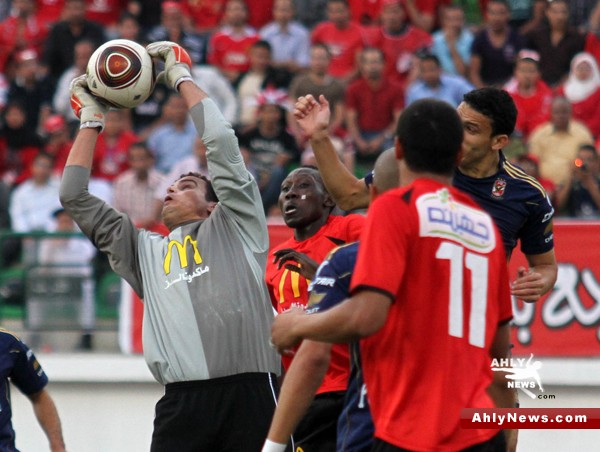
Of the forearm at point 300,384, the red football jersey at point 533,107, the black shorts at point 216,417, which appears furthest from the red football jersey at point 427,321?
the red football jersey at point 533,107

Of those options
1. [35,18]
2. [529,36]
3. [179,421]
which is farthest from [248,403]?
[35,18]

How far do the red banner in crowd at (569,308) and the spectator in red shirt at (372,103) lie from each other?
3.18 metres

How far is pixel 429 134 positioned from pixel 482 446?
1.08 meters

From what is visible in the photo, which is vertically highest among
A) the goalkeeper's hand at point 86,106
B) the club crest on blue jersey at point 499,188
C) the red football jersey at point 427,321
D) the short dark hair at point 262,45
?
the short dark hair at point 262,45

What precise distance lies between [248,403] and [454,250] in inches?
76.3

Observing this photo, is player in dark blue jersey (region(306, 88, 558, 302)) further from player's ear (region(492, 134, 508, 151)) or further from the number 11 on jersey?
the number 11 on jersey

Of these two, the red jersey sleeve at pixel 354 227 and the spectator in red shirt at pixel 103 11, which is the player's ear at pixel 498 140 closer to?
the red jersey sleeve at pixel 354 227

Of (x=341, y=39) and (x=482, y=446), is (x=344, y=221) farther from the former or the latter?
(x=341, y=39)

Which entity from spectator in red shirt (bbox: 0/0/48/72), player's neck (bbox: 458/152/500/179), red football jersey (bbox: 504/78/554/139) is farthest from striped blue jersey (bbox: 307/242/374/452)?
spectator in red shirt (bbox: 0/0/48/72)

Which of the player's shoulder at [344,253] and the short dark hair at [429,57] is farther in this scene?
the short dark hair at [429,57]

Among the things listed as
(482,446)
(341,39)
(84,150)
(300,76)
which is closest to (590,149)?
(300,76)

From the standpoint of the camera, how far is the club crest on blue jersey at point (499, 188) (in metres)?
5.71

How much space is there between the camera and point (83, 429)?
10039 millimetres

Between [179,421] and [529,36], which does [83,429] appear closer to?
[179,421]
